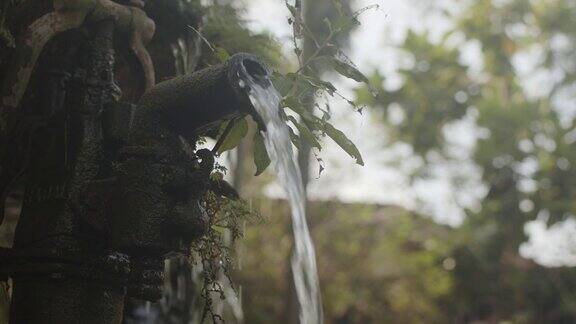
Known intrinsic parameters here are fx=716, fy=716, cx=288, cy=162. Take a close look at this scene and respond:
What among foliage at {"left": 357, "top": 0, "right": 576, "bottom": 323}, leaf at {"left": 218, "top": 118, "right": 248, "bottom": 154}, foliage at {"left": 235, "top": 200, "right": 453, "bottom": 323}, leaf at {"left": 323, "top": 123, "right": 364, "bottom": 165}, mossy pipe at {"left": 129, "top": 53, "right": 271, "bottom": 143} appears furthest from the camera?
foliage at {"left": 235, "top": 200, "right": 453, "bottom": 323}

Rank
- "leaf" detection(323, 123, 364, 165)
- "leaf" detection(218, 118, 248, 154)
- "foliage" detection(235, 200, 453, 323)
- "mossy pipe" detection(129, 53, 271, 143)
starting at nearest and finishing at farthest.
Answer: "mossy pipe" detection(129, 53, 271, 143) → "leaf" detection(323, 123, 364, 165) → "leaf" detection(218, 118, 248, 154) → "foliage" detection(235, 200, 453, 323)

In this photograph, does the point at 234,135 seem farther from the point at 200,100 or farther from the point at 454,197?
the point at 454,197

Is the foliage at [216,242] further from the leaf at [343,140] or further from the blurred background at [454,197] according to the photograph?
the blurred background at [454,197]

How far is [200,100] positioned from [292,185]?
1.00 feet

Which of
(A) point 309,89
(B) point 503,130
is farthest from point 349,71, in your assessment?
(B) point 503,130

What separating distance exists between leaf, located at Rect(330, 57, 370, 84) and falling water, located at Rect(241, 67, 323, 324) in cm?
32

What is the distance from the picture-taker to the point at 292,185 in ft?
5.75

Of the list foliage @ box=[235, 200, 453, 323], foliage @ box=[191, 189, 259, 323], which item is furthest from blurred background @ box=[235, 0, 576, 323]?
foliage @ box=[191, 189, 259, 323]

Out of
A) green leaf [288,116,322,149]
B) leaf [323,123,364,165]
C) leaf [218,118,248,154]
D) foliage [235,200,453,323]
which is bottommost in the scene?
leaf [323,123,364,165]

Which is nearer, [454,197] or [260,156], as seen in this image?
[260,156]

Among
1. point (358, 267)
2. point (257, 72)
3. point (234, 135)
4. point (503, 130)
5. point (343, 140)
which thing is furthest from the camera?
point (358, 267)

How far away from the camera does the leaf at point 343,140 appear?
189 cm

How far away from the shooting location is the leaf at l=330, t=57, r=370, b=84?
197 cm

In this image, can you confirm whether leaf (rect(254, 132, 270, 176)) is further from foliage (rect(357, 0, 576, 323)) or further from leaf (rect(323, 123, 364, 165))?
foliage (rect(357, 0, 576, 323))
